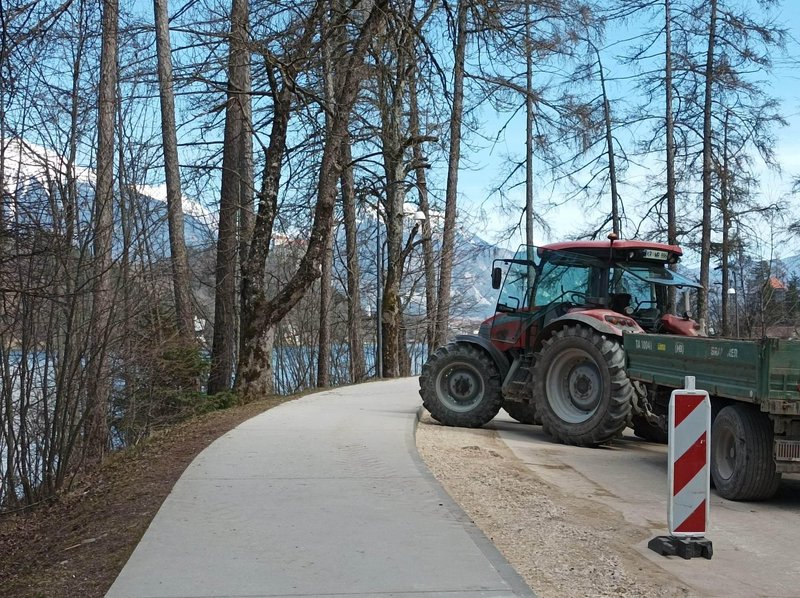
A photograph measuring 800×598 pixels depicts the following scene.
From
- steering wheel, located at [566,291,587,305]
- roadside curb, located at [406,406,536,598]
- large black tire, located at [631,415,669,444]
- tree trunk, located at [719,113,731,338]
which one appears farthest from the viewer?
tree trunk, located at [719,113,731,338]

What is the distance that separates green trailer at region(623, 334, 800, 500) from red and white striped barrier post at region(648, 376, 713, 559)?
176 cm

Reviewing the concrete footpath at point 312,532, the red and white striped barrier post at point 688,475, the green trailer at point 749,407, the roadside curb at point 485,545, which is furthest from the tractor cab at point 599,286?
the red and white striped barrier post at point 688,475

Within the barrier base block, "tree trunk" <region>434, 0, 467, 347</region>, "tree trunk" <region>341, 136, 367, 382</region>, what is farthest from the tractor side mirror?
"tree trunk" <region>341, 136, 367, 382</region>

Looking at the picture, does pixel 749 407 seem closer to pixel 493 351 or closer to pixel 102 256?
pixel 493 351

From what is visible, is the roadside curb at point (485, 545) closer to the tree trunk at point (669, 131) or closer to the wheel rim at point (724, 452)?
the wheel rim at point (724, 452)

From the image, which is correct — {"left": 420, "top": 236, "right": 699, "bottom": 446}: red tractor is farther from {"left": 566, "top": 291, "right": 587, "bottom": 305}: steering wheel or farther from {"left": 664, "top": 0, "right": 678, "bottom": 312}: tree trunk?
{"left": 664, "top": 0, "right": 678, "bottom": 312}: tree trunk

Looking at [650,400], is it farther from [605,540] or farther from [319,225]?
[319,225]

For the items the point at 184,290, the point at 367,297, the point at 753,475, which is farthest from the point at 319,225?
the point at 367,297

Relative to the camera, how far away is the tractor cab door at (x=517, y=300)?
12773mm

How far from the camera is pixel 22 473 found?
1029 cm

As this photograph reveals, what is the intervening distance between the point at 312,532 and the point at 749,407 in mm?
4395

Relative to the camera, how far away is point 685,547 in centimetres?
592

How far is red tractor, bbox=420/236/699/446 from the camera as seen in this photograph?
11.0 m

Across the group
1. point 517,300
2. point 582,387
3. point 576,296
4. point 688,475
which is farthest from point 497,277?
point 688,475
